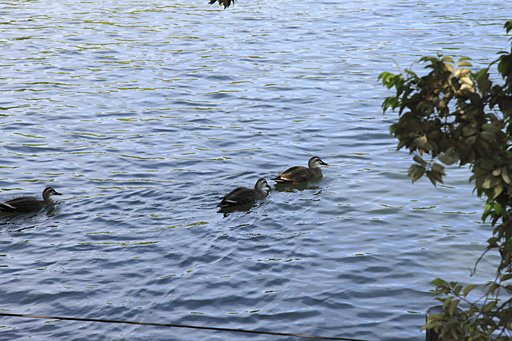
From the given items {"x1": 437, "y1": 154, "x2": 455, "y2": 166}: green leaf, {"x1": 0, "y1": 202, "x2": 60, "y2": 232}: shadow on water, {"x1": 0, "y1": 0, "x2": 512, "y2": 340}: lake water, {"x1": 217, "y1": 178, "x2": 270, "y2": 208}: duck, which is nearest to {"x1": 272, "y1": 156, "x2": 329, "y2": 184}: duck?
{"x1": 0, "y1": 0, "x2": 512, "y2": 340}: lake water

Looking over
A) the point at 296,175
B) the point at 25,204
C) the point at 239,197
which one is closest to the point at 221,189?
the point at 239,197

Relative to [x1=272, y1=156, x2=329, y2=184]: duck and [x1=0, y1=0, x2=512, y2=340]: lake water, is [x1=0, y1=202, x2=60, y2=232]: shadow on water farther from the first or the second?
[x1=272, y1=156, x2=329, y2=184]: duck

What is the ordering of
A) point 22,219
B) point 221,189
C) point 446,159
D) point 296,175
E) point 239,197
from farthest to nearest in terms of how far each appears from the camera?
1. point 296,175
2. point 221,189
3. point 239,197
4. point 22,219
5. point 446,159

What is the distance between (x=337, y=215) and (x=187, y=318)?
13.2 feet

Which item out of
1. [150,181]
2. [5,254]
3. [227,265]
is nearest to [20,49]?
[150,181]

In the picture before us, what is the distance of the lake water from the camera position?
8.01 meters

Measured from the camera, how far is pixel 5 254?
949 centimetres

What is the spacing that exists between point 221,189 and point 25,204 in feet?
11.7

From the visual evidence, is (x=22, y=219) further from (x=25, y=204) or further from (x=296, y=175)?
(x=296, y=175)

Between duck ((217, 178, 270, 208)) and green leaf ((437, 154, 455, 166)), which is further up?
green leaf ((437, 154, 455, 166))

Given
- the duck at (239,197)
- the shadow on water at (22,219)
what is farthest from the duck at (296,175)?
the shadow on water at (22,219)

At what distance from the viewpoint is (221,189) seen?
39.1 feet

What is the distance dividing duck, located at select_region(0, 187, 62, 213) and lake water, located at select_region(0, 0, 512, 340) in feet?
0.50

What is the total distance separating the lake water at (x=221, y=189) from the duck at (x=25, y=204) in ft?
0.50
